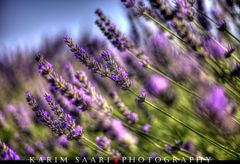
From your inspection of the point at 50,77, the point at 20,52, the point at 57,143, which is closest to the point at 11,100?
the point at 57,143

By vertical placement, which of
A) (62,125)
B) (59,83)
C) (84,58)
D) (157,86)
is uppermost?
(157,86)

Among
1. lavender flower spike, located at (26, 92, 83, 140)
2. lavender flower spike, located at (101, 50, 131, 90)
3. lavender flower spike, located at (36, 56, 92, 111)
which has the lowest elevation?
lavender flower spike, located at (26, 92, 83, 140)

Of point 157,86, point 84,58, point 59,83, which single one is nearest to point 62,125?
point 59,83

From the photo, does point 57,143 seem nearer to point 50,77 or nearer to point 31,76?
point 50,77

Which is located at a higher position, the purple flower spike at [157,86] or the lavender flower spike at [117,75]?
the purple flower spike at [157,86]

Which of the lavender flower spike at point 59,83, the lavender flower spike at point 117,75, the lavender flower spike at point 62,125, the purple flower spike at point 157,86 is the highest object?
the purple flower spike at point 157,86

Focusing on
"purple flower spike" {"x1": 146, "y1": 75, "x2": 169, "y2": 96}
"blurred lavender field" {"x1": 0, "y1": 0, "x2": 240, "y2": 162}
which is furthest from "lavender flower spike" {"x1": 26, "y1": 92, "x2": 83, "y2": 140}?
"purple flower spike" {"x1": 146, "y1": 75, "x2": 169, "y2": 96}

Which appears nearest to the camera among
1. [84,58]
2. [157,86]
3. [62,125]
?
[62,125]

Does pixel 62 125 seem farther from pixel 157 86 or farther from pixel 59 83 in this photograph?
pixel 157 86

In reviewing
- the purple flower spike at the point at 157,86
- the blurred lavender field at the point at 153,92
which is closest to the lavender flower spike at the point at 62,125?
the blurred lavender field at the point at 153,92

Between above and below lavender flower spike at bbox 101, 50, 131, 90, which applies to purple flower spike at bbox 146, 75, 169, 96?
above

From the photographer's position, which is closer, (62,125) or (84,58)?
(62,125)

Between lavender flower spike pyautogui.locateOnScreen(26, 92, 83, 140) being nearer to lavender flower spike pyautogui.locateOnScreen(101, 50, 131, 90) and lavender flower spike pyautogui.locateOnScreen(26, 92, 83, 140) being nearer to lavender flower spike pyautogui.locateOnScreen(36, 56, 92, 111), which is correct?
lavender flower spike pyautogui.locateOnScreen(36, 56, 92, 111)

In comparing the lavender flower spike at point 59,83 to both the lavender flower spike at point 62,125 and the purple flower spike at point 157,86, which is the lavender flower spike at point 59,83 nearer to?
the lavender flower spike at point 62,125
